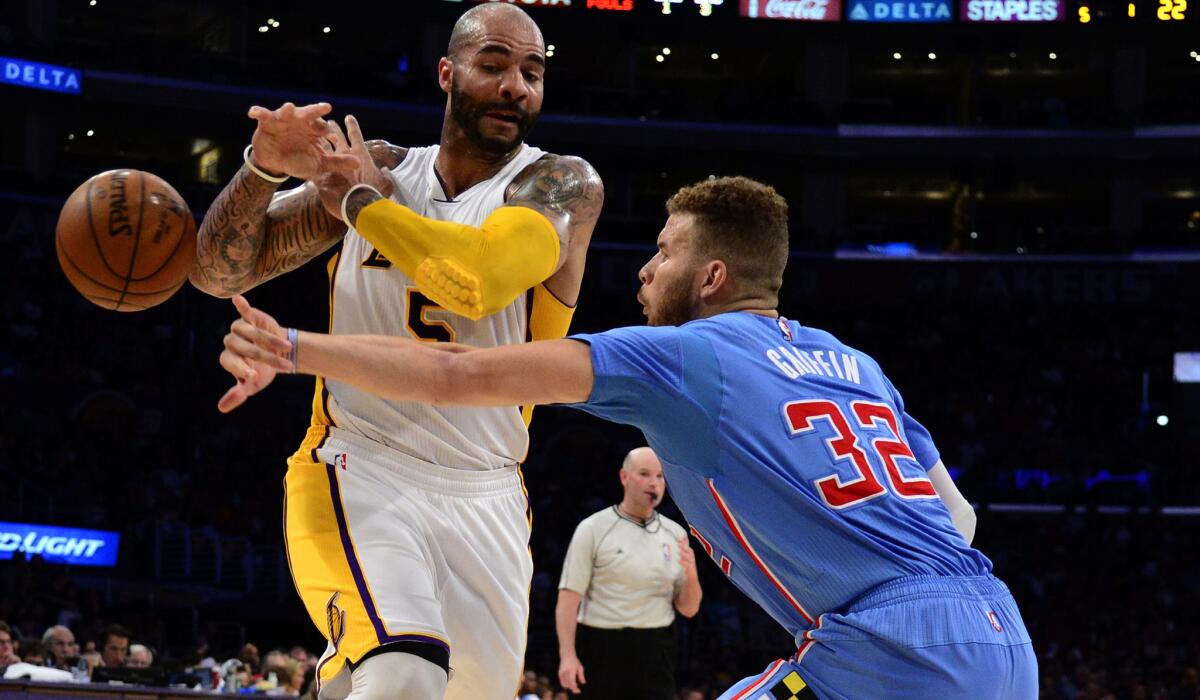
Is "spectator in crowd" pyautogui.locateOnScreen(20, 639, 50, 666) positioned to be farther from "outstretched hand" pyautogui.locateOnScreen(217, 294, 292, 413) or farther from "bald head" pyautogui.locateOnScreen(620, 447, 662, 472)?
"outstretched hand" pyautogui.locateOnScreen(217, 294, 292, 413)

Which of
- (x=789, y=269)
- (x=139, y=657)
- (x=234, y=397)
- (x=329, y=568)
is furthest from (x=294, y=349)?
(x=789, y=269)

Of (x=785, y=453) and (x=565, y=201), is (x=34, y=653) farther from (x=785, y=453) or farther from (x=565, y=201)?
(x=785, y=453)

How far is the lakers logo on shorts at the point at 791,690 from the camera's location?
337 cm

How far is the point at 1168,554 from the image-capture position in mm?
27359

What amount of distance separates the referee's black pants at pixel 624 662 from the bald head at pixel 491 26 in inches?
250

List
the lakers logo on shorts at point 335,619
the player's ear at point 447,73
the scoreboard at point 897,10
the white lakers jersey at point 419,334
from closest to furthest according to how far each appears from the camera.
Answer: the lakers logo on shorts at point 335,619, the white lakers jersey at point 419,334, the player's ear at point 447,73, the scoreboard at point 897,10

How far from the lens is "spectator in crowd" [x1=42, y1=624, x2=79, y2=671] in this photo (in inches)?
493

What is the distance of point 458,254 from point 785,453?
1224mm

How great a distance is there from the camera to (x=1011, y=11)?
109 ft

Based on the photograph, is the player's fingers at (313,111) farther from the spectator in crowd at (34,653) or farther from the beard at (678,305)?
the spectator in crowd at (34,653)

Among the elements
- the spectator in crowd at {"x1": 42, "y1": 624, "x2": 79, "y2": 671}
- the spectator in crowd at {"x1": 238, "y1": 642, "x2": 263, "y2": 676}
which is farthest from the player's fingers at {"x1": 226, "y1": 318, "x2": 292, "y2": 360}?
the spectator in crowd at {"x1": 238, "y1": 642, "x2": 263, "y2": 676}

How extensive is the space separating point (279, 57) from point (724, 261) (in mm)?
31903

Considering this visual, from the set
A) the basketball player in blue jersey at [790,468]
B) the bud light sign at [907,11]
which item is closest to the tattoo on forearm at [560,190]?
the basketball player in blue jersey at [790,468]

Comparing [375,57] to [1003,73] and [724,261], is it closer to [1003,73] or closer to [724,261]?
[1003,73]
